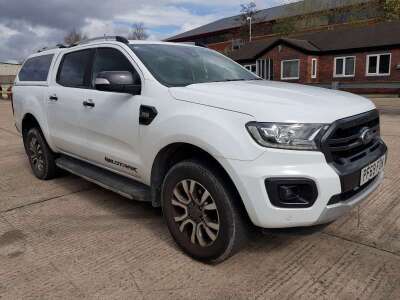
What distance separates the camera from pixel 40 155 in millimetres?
5258

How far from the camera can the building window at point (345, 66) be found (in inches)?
1088

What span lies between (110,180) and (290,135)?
2.03 metres

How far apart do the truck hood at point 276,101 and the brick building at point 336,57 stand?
22.8 metres

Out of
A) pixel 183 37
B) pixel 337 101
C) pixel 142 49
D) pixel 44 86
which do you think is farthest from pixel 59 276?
pixel 183 37

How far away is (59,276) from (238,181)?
61.0 inches

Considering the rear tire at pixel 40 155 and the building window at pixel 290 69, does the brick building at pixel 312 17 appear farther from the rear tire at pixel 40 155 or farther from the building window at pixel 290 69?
the rear tire at pixel 40 155

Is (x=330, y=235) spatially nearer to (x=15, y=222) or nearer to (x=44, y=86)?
(x=15, y=222)

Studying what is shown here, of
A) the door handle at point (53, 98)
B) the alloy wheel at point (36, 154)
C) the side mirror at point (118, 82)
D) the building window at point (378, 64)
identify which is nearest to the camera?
the side mirror at point (118, 82)

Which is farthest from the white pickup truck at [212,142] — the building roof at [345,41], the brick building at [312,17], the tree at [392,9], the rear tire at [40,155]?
the brick building at [312,17]

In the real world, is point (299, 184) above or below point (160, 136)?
below

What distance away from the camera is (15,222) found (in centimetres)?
391

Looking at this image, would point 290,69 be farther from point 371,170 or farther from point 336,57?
point 371,170

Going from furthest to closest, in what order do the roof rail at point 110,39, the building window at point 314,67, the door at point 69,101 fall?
the building window at point 314,67, the door at point 69,101, the roof rail at point 110,39

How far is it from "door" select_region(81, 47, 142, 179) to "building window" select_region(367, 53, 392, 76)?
85.6 feet
